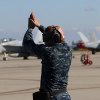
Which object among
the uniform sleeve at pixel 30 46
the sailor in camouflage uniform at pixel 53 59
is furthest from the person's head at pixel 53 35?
the uniform sleeve at pixel 30 46

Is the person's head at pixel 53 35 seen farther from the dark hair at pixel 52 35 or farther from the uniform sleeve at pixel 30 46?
the uniform sleeve at pixel 30 46

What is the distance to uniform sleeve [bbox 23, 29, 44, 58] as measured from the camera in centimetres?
682

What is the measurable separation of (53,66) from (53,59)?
0.31 ft

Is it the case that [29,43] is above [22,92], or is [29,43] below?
above

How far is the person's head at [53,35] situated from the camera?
6754 millimetres

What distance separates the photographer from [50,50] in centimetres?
683

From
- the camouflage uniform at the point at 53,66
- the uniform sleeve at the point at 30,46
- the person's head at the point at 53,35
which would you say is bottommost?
the camouflage uniform at the point at 53,66

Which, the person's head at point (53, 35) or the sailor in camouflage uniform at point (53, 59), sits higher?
the person's head at point (53, 35)

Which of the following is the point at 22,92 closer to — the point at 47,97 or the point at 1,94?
the point at 1,94

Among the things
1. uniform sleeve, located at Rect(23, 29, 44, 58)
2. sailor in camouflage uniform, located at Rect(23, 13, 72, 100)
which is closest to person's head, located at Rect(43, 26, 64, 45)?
sailor in camouflage uniform, located at Rect(23, 13, 72, 100)

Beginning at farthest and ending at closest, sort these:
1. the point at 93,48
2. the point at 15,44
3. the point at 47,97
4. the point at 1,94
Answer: the point at 93,48
the point at 15,44
the point at 1,94
the point at 47,97

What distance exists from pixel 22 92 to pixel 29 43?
10.5 meters

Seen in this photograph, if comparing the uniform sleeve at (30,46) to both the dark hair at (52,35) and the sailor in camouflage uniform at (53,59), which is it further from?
the dark hair at (52,35)

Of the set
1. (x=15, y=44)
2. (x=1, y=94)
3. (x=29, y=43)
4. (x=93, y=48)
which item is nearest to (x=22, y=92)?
(x=1, y=94)
